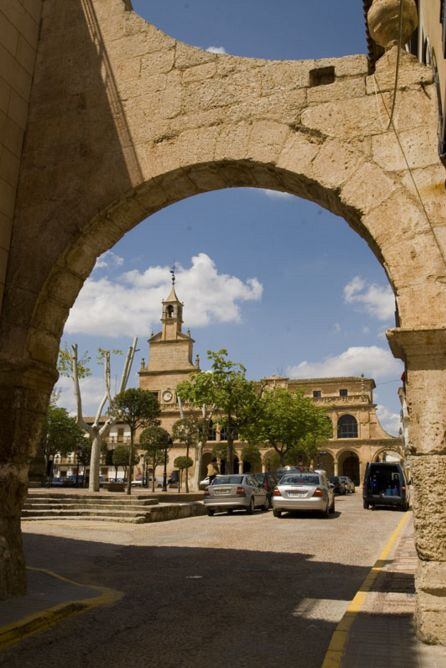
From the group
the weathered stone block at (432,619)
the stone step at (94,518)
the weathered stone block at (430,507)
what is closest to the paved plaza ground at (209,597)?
the weathered stone block at (432,619)

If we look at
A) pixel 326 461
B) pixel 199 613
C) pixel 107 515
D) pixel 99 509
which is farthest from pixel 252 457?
pixel 199 613

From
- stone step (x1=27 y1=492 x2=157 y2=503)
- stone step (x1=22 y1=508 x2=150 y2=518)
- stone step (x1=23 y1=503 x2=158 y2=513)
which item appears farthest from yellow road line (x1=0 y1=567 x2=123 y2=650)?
stone step (x1=27 y1=492 x2=157 y2=503)

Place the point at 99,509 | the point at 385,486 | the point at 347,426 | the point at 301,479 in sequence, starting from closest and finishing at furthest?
the point at 99,509
the point at 301,479
the point at 385,486
the point at 347,426

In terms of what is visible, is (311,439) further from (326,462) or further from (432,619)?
(432,619)

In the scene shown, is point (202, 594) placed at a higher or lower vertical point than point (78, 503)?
lower

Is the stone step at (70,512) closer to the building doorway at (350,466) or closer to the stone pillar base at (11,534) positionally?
the stone pillar base at (11,534)

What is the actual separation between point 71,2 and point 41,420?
442 centimetres

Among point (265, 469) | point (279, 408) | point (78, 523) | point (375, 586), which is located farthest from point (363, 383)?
point (375, 586)

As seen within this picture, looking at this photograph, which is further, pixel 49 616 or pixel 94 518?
pixel 94 518

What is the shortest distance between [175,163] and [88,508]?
12.3 m

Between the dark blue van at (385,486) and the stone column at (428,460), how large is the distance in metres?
17.3

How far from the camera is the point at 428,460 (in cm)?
395

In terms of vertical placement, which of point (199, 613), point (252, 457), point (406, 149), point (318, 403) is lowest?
point (199, 613)

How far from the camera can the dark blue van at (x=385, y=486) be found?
20109 millimetres
